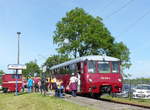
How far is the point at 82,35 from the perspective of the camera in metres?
56.7

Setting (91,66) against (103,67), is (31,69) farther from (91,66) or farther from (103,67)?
(91,66)

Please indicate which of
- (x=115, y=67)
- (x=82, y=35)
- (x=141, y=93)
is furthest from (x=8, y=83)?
(x=82, y=35)

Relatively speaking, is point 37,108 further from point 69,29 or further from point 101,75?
point 69,29

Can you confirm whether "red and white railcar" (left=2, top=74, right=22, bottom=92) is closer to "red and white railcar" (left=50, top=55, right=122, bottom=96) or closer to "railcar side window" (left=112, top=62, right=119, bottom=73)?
"red and white railcar" (left=50, top=55, right=122, bottom=96)

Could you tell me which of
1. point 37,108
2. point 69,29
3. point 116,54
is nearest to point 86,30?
point 69,29

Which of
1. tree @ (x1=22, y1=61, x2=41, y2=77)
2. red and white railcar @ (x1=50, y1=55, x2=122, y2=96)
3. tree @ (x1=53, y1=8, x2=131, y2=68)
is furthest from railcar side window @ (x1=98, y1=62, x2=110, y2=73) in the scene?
tree @ (x1=22, y1=61, x2=41, y2=77)

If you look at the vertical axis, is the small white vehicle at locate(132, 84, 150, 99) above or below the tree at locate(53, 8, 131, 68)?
below

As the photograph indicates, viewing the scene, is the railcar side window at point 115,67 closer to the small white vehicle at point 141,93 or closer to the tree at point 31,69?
the small white vehicle at point 141,93

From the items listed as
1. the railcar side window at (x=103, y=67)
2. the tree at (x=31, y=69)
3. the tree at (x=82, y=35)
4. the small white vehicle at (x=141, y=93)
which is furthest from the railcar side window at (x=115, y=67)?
the tree at (x=31, y=69)

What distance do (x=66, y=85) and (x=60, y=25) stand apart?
3180 centimetres

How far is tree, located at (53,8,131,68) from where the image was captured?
56.4 metres

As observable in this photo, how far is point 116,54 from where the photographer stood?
6106cm

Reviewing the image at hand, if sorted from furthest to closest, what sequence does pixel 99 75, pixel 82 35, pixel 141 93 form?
1. pixel 82 35
2. pixel 141 93
3. pixel 99 75

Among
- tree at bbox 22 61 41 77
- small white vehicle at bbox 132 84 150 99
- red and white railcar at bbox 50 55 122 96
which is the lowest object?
small white vehicle at bbox 132 84 150 99
